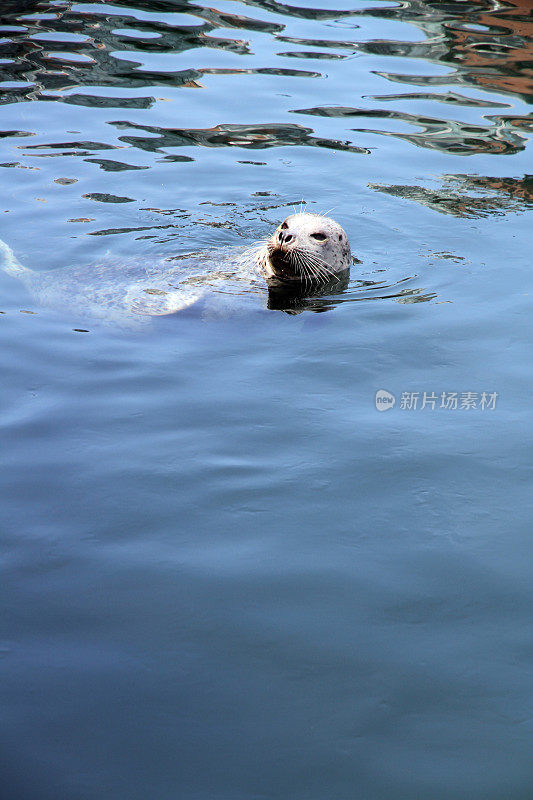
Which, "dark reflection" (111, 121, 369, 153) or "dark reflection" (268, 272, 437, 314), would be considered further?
"dark reflection" (111, 121, 369, 153)

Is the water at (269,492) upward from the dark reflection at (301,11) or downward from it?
downward

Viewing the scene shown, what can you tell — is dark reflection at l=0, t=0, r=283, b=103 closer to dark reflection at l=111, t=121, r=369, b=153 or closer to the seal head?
dark reflection at l=111, t=121, r=369, b=153

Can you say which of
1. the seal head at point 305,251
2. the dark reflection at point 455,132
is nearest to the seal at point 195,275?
the seal head at point 305,251

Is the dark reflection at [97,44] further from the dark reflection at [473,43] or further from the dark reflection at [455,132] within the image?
the dark reflection at [455,132]

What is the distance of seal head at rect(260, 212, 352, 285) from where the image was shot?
6676mm

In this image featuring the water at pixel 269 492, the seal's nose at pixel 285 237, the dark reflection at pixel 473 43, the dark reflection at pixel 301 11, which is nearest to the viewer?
the water at pixel 269 492

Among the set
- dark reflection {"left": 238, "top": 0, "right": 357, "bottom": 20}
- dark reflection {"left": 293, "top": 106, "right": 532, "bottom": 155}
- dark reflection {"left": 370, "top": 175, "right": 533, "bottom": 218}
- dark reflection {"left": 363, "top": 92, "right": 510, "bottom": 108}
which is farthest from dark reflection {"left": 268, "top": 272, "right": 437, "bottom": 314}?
dark reflection {"left": 238, "top": 0, "right": 357, "bottom": 20}

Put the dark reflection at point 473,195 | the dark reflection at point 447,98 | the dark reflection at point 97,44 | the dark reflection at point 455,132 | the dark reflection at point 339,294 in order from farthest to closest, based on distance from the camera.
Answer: the dark reflection at point 97,44 < the dark reflection at point 447,98 < the dark reflection at point 455,132 < the dark reflection at point 473,195 < the dark reflection at point 339,294

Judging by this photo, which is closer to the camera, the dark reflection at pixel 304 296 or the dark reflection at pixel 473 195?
the dark reflection at pixel 304 296

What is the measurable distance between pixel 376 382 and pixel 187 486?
1.48 m

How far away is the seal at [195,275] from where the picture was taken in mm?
6180

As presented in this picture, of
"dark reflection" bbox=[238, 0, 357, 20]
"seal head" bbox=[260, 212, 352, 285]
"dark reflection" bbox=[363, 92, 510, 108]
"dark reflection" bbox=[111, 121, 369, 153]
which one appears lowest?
"seal head" bbox=[260, 212, 352, 285]

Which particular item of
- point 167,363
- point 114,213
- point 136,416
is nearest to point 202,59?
point 114,213

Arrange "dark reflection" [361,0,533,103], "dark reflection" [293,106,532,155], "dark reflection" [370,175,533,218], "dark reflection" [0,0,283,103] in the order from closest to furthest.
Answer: "dark reflection" [370,175,533,218] < "dark reflection" [293,106,532,155] < "dark reflection" [0,0,283,103] < "dark reflection" [361,0,533,103]
